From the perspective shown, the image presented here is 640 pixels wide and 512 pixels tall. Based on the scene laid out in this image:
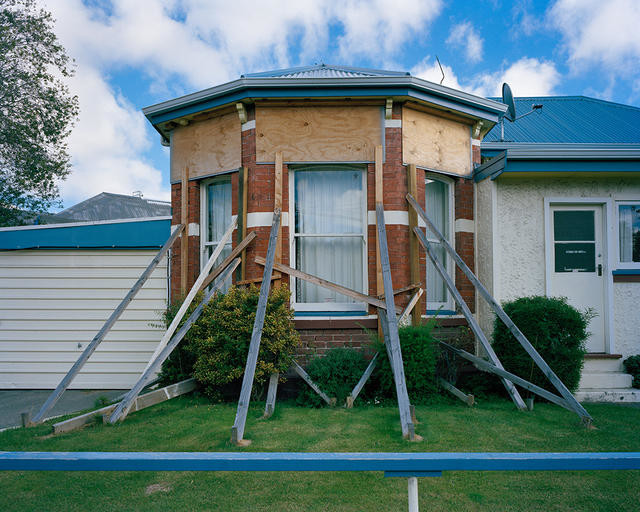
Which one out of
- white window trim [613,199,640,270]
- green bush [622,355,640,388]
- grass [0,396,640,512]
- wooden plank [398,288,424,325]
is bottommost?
grass [0,396,640,512]

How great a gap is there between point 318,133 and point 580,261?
4412mm

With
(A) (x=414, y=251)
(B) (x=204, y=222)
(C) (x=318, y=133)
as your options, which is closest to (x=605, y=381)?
(A) (x=414, y=251)

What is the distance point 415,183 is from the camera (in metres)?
6.82

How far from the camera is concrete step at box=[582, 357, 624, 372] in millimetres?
6766

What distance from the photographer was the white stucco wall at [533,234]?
23.0 feet

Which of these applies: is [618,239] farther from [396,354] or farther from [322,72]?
[322,72]

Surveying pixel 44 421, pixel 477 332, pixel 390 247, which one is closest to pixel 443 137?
pixel 390 247

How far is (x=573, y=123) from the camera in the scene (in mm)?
11797

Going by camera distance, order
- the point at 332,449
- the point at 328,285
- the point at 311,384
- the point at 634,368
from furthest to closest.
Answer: the point at 634,368, the point at 328,285, the point at 311,384, the point at 332,449

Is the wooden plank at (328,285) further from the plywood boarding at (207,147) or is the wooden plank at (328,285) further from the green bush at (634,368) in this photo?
the green bush at (634,368)

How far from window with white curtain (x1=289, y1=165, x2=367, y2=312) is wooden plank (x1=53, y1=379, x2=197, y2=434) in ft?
6.57

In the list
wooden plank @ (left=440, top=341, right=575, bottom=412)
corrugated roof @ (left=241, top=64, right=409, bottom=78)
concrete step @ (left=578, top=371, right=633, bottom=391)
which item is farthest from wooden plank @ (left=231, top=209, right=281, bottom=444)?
concrete step @ (left=578, top=371, right=633, bottom=391)

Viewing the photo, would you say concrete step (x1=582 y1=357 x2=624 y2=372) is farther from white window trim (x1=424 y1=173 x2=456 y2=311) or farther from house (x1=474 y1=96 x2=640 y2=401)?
white window trim (x1=424 y1=173 x2=456 y2=311)

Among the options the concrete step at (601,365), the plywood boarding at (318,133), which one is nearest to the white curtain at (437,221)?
→ the plywood boarding at (318,133)
